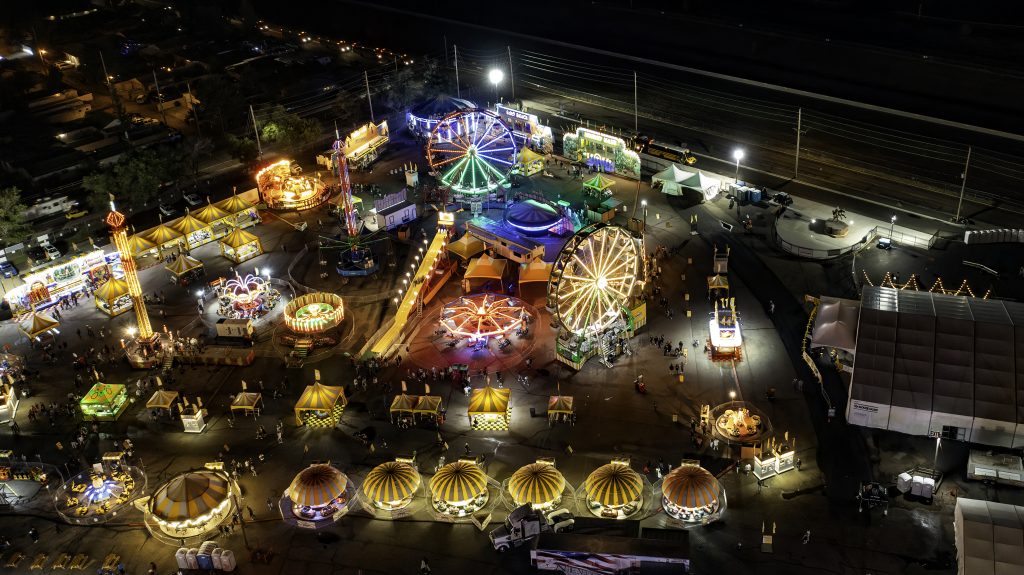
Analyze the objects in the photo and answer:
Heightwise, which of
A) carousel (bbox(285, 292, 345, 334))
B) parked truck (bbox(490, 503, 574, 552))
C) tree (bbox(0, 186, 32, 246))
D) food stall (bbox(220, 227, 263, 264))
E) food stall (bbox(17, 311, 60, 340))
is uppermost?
tree (bbox(0, 186, 32, 246))

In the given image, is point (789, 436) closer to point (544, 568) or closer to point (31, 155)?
point (544, 568)

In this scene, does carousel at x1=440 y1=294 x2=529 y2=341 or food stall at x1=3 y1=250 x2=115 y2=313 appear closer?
carousel at x1=440 y1=294 x2=529 y2=341

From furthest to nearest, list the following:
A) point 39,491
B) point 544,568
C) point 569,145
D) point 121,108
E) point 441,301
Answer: point 121,108 → point 569,145 → point 441,301 → point 39,491 → point 544,568

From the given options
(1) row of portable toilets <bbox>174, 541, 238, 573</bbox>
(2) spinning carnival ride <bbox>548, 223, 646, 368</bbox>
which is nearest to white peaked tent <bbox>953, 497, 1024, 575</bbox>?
(2) spinning carnival ride <bbox>548, 223, 646, 368</bbox>

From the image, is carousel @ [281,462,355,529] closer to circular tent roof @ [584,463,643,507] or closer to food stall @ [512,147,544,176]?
circular tent roof @ [584,463,643,507]

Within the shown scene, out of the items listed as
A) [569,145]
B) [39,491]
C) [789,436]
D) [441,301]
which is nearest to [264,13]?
[569,145]

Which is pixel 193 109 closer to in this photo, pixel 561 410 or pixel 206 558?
pixel 561 410
